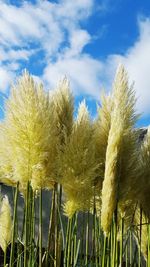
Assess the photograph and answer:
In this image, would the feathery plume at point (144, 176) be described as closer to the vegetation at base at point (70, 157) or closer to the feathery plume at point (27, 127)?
the vegetation at base at point (70, 157)

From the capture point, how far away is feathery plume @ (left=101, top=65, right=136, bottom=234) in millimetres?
2234

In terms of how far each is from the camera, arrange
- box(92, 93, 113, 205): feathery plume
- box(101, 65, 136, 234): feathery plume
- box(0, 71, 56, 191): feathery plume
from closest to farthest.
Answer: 1. box(0, 71, 56, 191): feathery plume
2. box(101, 65, 136, 234): feathery plume
3. box(92, 93, 113, 205): feathery plume

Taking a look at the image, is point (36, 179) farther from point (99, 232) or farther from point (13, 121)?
point (99, 232)

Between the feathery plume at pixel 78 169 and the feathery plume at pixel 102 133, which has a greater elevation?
the feathery plume at pixel 102 133

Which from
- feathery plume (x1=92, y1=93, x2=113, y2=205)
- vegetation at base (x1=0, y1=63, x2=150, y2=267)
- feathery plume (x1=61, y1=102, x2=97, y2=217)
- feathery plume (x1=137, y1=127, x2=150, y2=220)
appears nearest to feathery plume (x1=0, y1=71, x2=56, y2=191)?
vegetation at base (x1=0, y1=63, x2=150, y2=267)

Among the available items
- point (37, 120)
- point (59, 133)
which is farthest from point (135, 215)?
point (37, 120)

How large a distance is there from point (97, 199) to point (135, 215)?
419 millimetres

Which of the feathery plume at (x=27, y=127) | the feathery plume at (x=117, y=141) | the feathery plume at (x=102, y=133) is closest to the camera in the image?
the feathery plume at (x=27, y=127)

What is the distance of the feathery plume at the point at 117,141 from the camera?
2234mm

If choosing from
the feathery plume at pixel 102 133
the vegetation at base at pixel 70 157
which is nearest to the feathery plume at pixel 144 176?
the vegetation at base at pixel 70 157

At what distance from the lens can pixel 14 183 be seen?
2.67 m

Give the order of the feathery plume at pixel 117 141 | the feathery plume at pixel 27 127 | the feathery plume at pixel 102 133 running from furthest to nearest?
the feathery plume at pixel 102 133 → the feathery plume at pixel 117 141 → the feathery plume at pixel 27 127

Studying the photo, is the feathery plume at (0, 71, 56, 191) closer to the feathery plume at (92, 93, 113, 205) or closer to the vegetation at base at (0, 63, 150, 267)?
the vegetation at base at (0, 63, 150, 267)

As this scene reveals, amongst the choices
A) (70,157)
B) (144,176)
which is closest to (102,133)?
(144,176)
